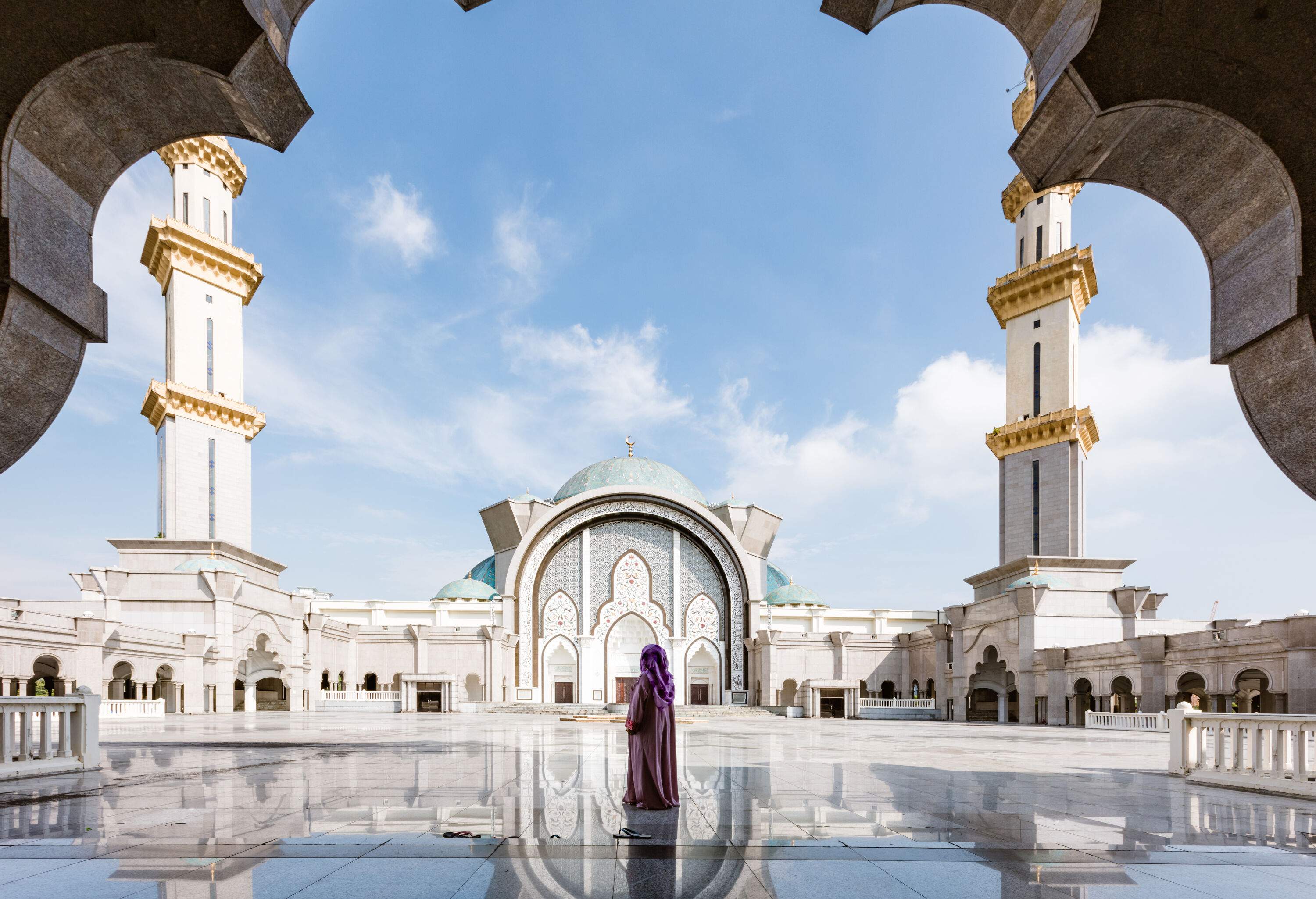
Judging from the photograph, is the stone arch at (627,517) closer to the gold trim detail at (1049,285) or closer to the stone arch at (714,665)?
the stone arch at (714,665)

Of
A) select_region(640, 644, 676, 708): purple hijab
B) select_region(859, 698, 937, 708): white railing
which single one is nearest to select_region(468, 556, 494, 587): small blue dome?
select_region(859, 698, 937, 708): white railing

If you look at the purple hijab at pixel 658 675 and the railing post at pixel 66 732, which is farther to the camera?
the railing post at pixel 66 732

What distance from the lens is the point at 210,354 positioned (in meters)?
32.7

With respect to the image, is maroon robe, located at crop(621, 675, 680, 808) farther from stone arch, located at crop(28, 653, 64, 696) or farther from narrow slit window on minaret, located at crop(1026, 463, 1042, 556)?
narrow slit window on minaret, located at crop(1026, 463, 1042, 556)

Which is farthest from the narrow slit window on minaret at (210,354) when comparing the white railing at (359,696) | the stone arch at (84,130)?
the stone arch at (84,130)

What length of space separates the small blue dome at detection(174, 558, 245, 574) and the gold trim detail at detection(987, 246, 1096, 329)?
29.9 metres

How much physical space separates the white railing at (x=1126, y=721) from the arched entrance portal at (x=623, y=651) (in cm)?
2073

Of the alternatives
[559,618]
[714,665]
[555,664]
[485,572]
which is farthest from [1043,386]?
[485,572]

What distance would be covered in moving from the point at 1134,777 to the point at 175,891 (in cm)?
933

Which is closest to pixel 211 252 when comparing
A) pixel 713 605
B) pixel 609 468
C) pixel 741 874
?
pixel 609 468

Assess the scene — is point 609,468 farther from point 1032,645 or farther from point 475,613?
point 1032,645

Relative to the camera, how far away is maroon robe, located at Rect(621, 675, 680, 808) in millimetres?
6266

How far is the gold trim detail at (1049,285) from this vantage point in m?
31.8

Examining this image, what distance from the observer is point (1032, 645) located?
27625mm
